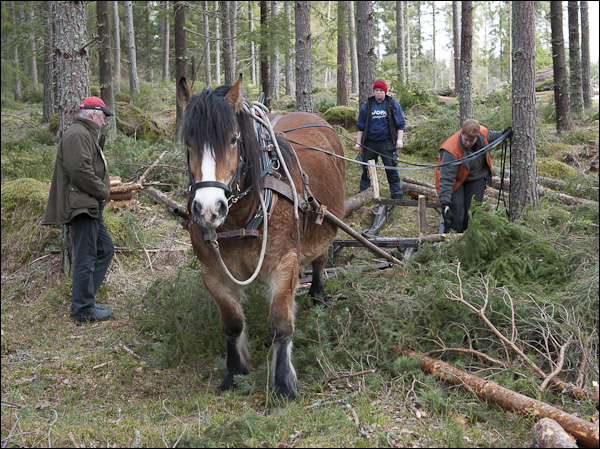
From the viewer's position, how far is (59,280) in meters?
6.39

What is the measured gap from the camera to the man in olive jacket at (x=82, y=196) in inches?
222

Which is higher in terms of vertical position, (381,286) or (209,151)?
(209,151)

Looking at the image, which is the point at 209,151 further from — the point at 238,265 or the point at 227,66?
the point at 227,66

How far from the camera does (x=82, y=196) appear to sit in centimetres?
569

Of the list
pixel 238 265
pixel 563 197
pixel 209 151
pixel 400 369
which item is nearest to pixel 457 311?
pixel 400 369

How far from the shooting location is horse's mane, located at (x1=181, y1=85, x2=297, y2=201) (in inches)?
131

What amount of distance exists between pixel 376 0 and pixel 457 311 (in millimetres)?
37070

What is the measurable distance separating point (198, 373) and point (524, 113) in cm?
514

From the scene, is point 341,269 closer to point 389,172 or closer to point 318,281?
point 318,281

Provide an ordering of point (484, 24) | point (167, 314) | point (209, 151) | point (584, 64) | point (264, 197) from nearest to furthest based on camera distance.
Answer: point (209, 151) < point (264, 197) < point (167, 314) < point (584, 64) < point (484, 24)

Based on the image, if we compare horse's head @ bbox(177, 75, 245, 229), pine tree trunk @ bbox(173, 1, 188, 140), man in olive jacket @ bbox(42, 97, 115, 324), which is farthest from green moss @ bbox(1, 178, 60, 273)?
pine tree trunk @ bbox(173, 1, 188, 140)

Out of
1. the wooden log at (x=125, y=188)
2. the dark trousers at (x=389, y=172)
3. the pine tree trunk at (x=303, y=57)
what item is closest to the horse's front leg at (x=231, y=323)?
the wooden log at (x=125, y=188)

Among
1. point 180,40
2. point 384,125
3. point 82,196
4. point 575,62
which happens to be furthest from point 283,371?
point 575,62

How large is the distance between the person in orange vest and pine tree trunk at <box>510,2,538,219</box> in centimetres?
22
